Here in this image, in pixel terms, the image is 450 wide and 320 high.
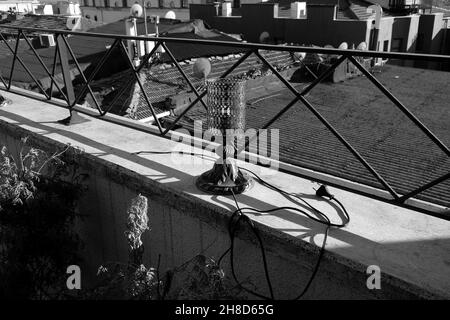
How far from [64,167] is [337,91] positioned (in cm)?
793

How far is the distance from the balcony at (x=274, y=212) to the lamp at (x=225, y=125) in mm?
87

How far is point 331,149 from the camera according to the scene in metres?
6.65

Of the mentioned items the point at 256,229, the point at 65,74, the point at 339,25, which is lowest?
the point at 256,229

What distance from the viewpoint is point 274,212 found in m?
2.39

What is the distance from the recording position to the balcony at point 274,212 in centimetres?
197

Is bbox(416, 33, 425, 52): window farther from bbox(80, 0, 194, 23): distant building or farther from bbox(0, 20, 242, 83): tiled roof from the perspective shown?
bbox(80, 0, 194, 23): distant building

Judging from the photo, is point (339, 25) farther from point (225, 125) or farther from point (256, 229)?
point (256, 229)

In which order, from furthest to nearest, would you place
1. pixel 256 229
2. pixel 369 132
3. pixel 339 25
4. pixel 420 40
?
pixel 420 40, pixel 339 25, pixel 369 132, pixel 256 229

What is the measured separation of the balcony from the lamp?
87mm

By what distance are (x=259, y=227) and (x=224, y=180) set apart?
1.77 ft

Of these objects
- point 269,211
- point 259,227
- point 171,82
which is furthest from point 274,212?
point 171,82

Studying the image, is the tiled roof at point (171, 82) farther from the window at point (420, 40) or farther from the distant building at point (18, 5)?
the distant building at point (18, 5)

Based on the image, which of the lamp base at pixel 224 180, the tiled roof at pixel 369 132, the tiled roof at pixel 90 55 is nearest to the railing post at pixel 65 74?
the lamp base at pixel 224 180

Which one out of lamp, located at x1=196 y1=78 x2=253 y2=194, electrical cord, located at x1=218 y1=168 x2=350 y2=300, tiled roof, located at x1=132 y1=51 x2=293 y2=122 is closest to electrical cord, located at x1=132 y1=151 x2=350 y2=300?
electrical cord, located at x1=218 y1=168 x2=350 y2=300
